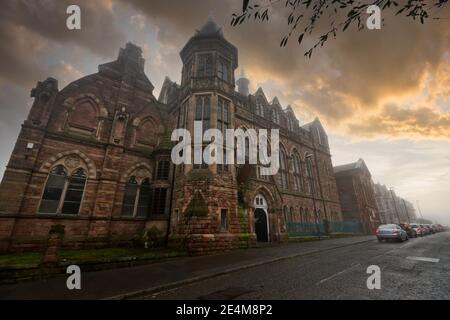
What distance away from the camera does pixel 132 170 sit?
53.3ft

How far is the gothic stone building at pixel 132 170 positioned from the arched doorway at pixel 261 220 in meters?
0.09

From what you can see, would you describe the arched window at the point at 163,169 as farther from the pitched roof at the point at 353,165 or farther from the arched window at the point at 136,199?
the pitched roof at the point at 353,165

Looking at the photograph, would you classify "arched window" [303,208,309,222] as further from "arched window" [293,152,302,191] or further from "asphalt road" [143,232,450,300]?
"asphalt road" [143,232,450,300]

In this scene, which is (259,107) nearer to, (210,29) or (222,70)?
(222,70)

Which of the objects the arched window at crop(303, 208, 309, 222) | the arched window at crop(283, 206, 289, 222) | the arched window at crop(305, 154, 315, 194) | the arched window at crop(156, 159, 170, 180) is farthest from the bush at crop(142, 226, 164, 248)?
the arched window at crop(305, 154, 315, 194)

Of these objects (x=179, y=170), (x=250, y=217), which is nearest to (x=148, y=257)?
(x=179, y=170)

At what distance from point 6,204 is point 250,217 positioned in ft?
49.6

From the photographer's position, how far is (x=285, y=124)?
1051 inches

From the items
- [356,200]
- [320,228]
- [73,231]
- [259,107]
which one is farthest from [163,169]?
[356,200]

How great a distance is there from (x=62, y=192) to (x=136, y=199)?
4712 mm

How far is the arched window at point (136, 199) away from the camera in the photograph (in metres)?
15.5

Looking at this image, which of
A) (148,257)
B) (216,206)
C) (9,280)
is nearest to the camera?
(9,280)

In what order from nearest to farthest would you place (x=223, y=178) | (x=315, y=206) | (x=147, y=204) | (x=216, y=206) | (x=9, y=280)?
(x=9, y=280), (x=216, y=206), (x=223, y=178), (x=147, y=204), (x=315, y=206)

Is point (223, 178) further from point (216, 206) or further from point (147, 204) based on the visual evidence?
point (147, 204)
